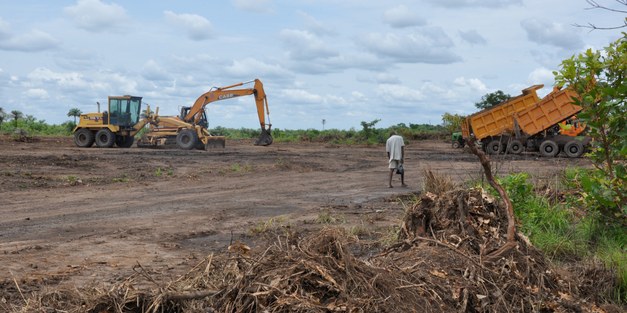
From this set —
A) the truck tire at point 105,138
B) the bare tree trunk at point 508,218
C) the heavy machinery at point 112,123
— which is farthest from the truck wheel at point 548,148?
the bare tree trunk at point 508,218

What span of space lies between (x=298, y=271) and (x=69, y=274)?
4255 mm

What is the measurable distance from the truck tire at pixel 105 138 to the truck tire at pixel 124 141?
0.69 metres

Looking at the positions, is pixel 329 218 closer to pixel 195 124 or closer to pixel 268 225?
pixel 268 225

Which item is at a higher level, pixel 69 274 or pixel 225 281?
pixel 225 281

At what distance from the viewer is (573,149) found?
109ft

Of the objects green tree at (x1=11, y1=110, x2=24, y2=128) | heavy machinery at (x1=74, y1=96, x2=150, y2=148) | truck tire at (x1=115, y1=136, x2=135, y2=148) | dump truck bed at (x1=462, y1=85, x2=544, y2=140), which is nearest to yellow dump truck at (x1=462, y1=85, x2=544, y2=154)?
dump truck bed at (x1=462, y1=85, x2=544, y2=140)

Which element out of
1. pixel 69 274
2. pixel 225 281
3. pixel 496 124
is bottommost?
pixel 69 274

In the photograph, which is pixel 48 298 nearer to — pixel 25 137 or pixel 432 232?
pixel 432 232

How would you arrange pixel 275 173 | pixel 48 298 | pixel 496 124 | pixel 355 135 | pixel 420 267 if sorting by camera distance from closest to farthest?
pixel 48 298 → pixel 420 267 → pixel 275 173 → pixel 496 124 → pixel 355 135

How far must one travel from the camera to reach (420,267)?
6930 millimetres

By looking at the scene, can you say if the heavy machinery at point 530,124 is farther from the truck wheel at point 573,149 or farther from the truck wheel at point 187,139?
the truck wheel at point 187,139

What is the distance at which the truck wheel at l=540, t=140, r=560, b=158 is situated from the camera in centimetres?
3312

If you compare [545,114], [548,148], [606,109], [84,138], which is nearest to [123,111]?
[84,138]

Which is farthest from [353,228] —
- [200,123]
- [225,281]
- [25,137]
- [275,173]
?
[25,137]
